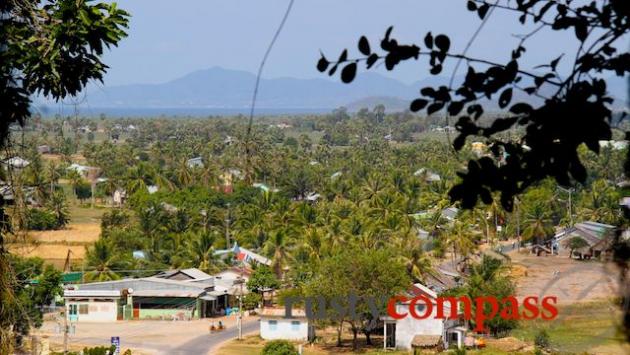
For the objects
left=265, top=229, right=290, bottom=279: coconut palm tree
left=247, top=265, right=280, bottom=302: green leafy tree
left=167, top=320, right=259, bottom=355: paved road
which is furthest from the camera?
left=265, top=229, right=290, bottom=279: coconut palm tree

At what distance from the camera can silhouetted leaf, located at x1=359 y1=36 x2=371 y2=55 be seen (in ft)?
11.2

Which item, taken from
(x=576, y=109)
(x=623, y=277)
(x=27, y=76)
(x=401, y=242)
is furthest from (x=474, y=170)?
(x=401, y=242)

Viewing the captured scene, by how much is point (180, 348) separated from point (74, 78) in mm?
32124

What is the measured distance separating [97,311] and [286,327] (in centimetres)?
1060

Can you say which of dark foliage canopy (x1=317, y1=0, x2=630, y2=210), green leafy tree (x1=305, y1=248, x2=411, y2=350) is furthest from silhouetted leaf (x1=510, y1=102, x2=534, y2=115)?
green leafy tree (x1=305, y1=248, x2=411, y2=350)

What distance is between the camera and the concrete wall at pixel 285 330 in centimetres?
4009

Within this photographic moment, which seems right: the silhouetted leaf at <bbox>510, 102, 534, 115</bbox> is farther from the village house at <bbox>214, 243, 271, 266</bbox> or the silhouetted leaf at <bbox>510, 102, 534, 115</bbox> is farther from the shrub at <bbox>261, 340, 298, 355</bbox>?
the village house at <bbox>214, 243, 271, 266</bbox>

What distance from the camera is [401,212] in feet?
198

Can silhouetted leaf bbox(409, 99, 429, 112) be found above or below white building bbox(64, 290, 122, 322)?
above

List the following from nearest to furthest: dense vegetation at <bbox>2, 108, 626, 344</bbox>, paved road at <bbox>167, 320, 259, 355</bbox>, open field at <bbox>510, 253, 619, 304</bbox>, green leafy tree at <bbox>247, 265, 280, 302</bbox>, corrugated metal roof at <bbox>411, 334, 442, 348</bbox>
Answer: corrugated metal roof at <bbox>411, 334, 442, 348</bbox> → paved road at <bbox>167, 320, 259, 355</bbox> → dense vegetation at <bbox>2, 108, 626, 344</bbox> → open field at <bbox>510, 253, 619, 304</bbox> → green leafy tree at <bbox>247, 265, 280, 302</bbox>

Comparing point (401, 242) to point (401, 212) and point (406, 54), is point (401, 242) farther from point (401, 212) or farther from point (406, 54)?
point (406, 54)

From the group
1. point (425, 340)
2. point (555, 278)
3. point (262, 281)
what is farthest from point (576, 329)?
point (262, 281)

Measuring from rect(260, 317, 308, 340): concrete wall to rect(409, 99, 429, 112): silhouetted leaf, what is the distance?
37.1 meters

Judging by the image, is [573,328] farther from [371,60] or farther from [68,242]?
[371,60]
